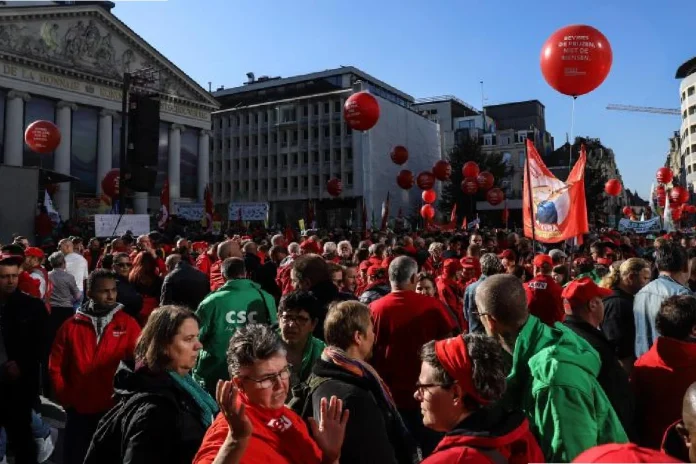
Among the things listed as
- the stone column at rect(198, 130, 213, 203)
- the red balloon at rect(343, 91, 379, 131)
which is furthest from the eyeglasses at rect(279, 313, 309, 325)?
the stone column at rect(198, 130, 213, 203)

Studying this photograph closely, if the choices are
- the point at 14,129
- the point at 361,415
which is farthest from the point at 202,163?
the point at 361,415

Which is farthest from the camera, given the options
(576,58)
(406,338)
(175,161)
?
(175,161)

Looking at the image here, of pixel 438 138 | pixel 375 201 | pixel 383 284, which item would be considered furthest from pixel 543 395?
pixel 438 138

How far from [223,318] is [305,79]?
2570 inches

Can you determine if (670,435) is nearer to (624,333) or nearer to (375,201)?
(624,333)

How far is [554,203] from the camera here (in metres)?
8.66

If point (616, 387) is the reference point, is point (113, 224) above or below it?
above

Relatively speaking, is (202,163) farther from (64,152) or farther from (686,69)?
(686,69)

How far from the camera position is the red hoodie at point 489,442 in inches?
75.5

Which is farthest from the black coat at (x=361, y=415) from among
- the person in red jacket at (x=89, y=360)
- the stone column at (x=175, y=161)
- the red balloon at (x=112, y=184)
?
the stone column at (x=175, y=161)

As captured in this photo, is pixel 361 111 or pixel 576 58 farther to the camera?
pixel 361 111

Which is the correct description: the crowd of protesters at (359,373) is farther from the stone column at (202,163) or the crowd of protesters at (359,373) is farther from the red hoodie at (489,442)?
the stone column at (202,163)

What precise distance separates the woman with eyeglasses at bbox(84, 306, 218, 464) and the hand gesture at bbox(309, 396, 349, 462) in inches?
21.6

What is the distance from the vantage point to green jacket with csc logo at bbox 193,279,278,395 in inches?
189
